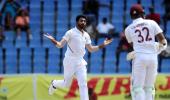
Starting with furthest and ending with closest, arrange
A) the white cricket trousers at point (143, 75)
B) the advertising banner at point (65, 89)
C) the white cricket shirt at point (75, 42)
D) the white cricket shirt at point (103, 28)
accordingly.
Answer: the white cricket shirt at point (103, 28) → the advertising banner at point (65, 89) → the white cricket shirt at point (75, 42) → the white cricket trousers at point (143, 75)

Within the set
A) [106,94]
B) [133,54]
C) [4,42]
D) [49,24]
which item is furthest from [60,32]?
[133,54]

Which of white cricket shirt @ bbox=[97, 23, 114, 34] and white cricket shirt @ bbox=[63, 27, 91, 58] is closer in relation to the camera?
white cricket shirt @ bbox=[63, 27, 91, 58]

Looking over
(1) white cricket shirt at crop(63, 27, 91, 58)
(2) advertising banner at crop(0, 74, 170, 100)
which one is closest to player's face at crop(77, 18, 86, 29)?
(1) white cricket shirt at crop(63, 27, 91, 58)

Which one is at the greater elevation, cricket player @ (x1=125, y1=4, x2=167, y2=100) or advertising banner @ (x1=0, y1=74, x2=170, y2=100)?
cricket player @ (x1=125, y1=4, x2=167, y2=100)

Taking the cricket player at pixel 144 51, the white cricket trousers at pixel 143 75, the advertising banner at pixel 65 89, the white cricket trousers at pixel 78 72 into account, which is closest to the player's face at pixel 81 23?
the white cricket trousers at pixel 78 72

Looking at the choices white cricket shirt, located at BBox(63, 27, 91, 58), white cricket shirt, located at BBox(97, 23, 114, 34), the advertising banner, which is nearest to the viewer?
white cricket shirt, located at BBox(63, 27, 91, 58)

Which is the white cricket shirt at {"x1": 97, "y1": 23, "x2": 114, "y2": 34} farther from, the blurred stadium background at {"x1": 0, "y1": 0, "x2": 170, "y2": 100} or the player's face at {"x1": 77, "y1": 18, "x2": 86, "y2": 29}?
the player's face at {"x1": 77, "y1": 18, "x2": 86, "y2": 29}

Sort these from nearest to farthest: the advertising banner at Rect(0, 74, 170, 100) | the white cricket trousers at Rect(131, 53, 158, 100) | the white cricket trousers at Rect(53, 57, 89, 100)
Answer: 1. the white cricket trousers at Rect(131, 53, 158, 100)
2. the white cricket trousers at Rect(53, 57, 89, 100)
3. the advertising banner at Rect(0, 74, 170, 100)

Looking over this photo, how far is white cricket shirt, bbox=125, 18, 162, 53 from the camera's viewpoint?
1160 cm

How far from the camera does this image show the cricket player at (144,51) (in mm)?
11562

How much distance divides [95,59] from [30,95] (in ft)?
15.6

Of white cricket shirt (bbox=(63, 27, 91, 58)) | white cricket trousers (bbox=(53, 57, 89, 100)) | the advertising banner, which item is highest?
white cricket shirt (bbox=(63, 27, 91, 58))

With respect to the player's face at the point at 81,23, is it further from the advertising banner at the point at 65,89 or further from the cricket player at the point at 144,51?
the advertising banner at the point at 65,89

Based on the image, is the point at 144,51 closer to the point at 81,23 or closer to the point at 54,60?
the point at 81,23
